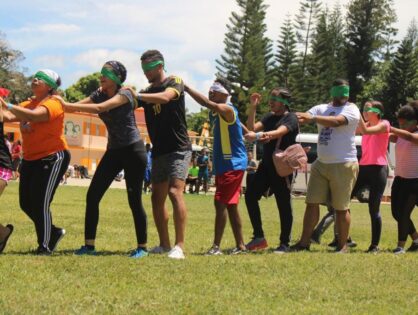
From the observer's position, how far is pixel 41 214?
Result: 22.4ft

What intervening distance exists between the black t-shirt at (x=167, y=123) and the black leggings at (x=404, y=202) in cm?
303

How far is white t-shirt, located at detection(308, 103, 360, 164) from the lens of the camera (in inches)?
299

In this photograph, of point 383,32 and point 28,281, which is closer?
point 28,281

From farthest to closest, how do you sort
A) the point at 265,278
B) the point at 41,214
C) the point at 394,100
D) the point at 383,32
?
1. the point at 383,32
2. the point at 394,100
3. the point at 41,214
4. the point at 265,278

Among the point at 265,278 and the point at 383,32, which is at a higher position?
the point at 383,32

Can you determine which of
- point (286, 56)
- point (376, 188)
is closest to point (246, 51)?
point (286, 56)

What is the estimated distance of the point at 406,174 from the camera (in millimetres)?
8258

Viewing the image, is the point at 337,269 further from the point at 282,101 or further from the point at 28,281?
the point at 28,281

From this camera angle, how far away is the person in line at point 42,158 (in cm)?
673

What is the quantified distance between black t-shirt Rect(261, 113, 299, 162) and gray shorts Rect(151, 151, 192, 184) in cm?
123

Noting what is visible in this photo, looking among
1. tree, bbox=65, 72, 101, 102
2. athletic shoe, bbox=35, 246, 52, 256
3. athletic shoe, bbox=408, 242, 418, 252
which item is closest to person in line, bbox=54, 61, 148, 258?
athletic shoe, bbox=35, 246, 52, 256

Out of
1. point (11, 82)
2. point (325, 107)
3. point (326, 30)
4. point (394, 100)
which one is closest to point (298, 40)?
point (326, 30)

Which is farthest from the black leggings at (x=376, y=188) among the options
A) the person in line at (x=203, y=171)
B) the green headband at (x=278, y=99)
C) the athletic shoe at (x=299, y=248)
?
the person in line at (x=203, y=171)

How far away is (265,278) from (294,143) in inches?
98.2
